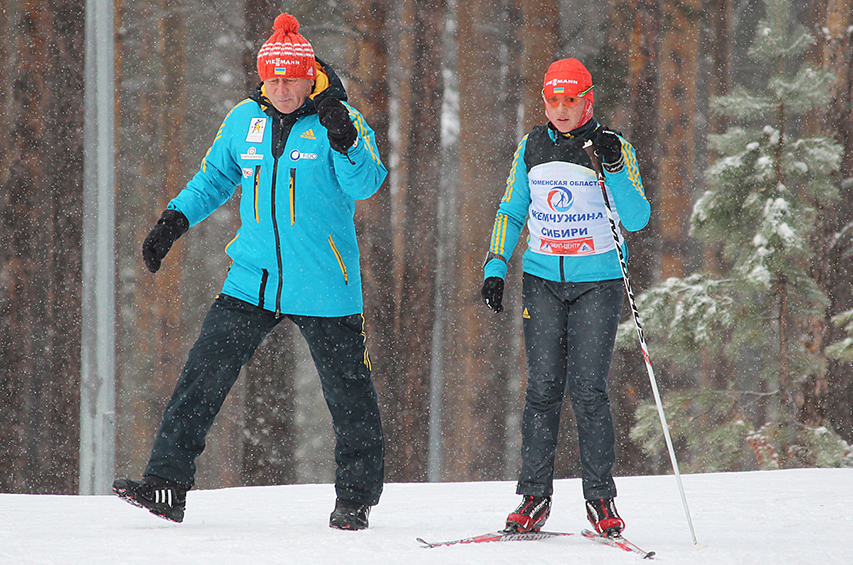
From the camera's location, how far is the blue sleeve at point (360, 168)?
3701 mm

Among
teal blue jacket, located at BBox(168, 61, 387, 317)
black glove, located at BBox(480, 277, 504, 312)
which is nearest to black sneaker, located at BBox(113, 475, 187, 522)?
teal blue jacket, located at BBox(168, 61, 387, 317)

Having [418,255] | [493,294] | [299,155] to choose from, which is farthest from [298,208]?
[418,255]

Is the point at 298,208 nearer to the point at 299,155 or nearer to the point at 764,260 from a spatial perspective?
the point at 299,155

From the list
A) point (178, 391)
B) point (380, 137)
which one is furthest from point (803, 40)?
point (178, 391)

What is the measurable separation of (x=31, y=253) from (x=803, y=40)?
780 centimetres

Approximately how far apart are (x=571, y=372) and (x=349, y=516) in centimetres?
113

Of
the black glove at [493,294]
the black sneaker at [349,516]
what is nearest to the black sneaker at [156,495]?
the black sneaker at [349,516]

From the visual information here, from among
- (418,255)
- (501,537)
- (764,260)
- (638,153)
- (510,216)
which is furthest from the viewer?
(638,153)

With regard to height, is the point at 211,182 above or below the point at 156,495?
above

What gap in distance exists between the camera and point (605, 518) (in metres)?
3.66

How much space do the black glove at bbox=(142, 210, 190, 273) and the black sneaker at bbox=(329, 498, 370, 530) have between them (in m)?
1.30

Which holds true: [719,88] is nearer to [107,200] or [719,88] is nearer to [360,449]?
[107,200]

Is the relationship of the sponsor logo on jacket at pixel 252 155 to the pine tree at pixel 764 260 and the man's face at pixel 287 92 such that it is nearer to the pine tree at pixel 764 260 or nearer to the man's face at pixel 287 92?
the man's face at pixel 287 92

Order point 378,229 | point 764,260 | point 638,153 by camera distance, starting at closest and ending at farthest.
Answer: point 764,260 → point 378,229 → point 638,153
